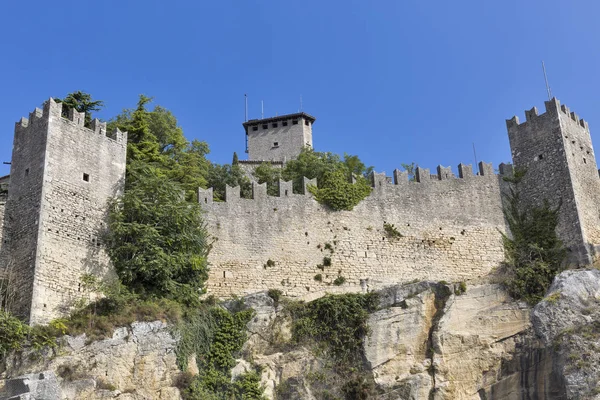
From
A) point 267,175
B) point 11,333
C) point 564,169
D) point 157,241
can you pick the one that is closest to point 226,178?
point 267,175

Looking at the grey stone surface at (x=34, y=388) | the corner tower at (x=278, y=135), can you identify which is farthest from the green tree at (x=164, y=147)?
the corner tower at (x=278, y=135)

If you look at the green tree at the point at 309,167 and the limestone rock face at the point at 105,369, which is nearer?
the limestone rock face at the point at 105,369

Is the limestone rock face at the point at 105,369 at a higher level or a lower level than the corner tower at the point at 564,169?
lower

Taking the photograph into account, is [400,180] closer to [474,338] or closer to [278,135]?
[474,338]

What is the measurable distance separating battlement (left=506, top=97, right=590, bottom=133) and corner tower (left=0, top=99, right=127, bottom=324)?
688 inches

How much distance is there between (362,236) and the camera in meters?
33.3

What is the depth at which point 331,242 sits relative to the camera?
32844 mm

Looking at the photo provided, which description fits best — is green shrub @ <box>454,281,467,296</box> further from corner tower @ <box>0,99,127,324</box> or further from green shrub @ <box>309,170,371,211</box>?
corner tower @ <box>0,99,127,324</box>

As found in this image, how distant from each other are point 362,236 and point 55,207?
39.7 feet

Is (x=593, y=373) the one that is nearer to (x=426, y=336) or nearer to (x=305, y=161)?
(x=426, y=336)

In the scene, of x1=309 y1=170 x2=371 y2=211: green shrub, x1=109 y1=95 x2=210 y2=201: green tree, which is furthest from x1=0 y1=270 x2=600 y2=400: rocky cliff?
x1=109 y1=95 x2=210 y2=201: green tree

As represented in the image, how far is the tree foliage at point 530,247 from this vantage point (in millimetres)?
31188

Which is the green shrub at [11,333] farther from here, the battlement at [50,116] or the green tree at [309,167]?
the green tree at [309,167]

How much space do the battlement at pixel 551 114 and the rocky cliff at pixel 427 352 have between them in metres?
8.35
